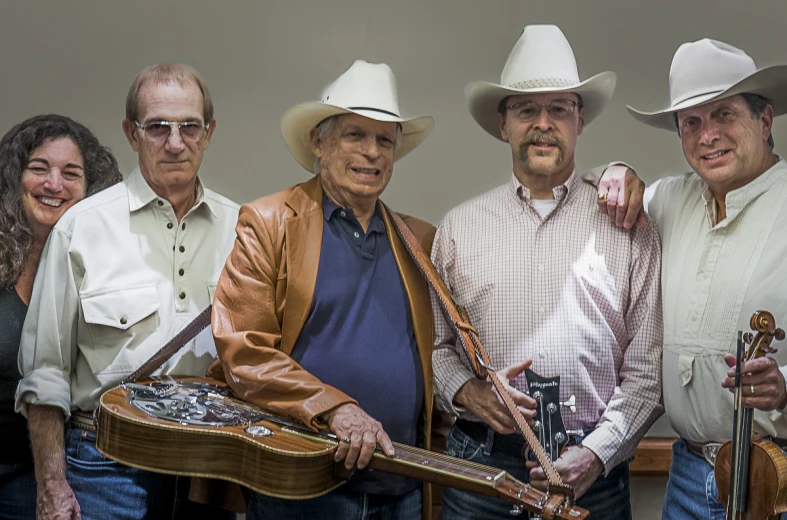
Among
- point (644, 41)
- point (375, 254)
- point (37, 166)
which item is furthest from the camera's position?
point (644, 41)

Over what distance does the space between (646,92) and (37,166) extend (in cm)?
245

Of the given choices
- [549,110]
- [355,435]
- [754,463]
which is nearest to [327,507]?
[355,435]

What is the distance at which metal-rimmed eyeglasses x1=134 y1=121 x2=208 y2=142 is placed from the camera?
9.85 feet

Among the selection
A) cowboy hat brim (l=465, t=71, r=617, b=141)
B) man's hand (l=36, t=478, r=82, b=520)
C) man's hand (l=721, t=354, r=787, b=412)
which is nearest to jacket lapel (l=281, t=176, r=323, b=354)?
cowboy hat brim (l=465, t=71, r=617, b=141)

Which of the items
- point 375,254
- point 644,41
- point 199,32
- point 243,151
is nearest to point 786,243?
point 375,254

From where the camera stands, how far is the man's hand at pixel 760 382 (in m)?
2.37

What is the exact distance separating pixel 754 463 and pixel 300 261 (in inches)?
51.5

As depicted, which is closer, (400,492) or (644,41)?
(400,492)

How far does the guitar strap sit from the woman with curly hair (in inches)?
45.4

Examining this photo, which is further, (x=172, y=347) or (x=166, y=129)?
(x=166, y=129)

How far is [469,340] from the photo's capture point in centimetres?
271

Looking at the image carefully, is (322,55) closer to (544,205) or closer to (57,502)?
(544,205)

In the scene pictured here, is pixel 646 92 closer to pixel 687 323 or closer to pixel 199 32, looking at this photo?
pixel 687 323

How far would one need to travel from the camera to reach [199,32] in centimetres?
412
